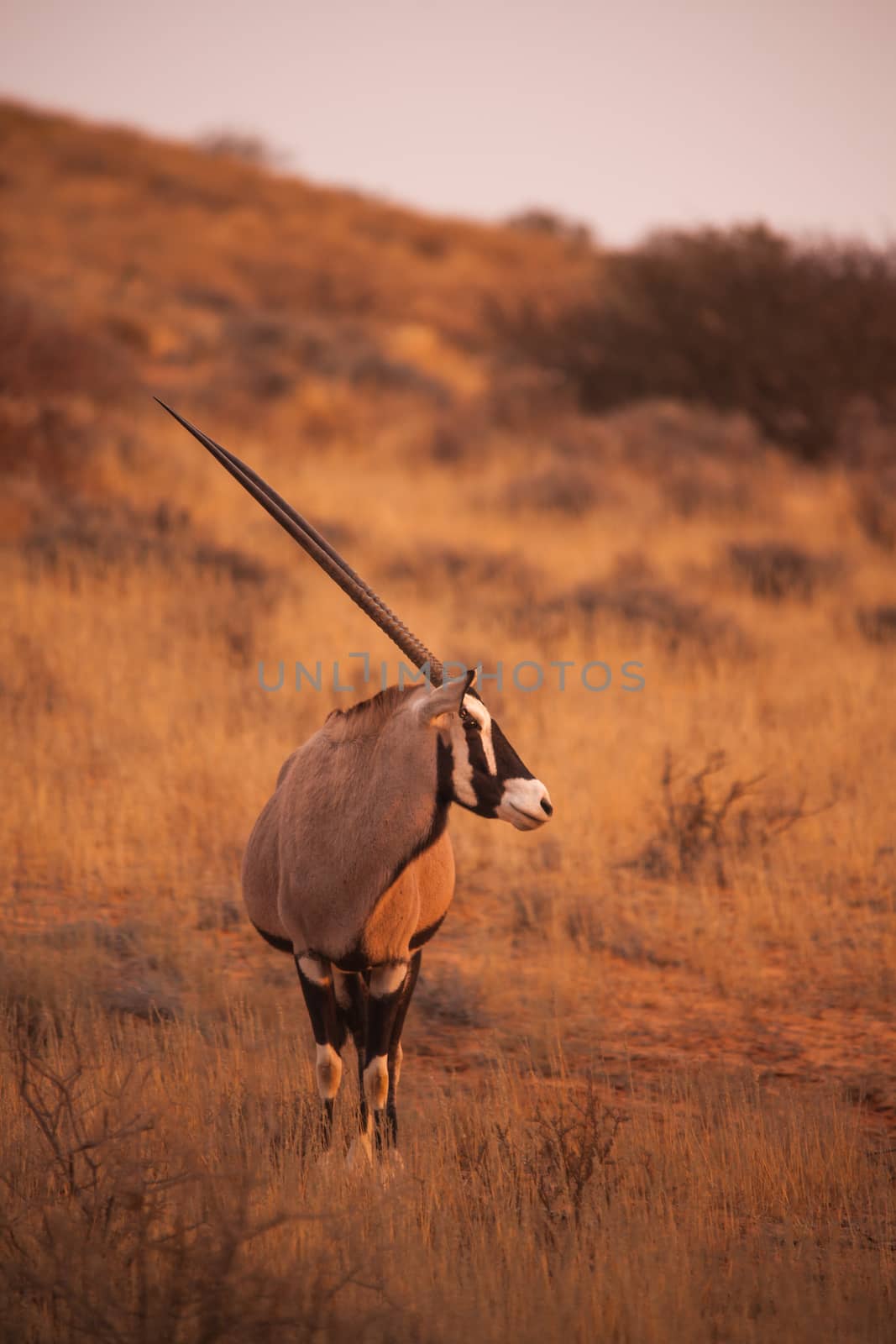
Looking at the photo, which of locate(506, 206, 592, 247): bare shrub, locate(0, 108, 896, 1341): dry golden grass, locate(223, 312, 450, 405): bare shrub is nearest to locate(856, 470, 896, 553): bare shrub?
locate(0, 108, 896, 1341): dry golden grass

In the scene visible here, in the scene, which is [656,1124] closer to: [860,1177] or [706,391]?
[860,1177]

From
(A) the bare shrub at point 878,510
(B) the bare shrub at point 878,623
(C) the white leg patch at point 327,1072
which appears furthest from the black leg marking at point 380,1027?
(A) the bare shrub at point 878,510

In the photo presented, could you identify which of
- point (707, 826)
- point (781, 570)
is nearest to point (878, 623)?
point (781, 570)

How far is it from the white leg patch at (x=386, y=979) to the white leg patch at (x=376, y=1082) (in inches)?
8.0

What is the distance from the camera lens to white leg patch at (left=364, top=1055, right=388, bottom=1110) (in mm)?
3891

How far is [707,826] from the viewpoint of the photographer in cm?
747

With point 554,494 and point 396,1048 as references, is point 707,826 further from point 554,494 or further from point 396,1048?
point 554,494

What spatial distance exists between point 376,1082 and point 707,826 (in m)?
4.02

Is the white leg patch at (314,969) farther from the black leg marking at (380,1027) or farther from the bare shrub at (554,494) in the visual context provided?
the bare shrub at (554,494)

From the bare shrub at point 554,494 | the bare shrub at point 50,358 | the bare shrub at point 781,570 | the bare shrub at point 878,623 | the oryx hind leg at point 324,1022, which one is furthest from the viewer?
the bare shrub at point 554,494

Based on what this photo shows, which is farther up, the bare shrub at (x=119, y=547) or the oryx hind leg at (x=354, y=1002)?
the bare shrub at (x=119, y=547)

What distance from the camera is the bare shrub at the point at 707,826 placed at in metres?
7.18

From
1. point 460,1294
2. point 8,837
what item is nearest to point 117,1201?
point 460,1294

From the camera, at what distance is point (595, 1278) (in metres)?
3.19
